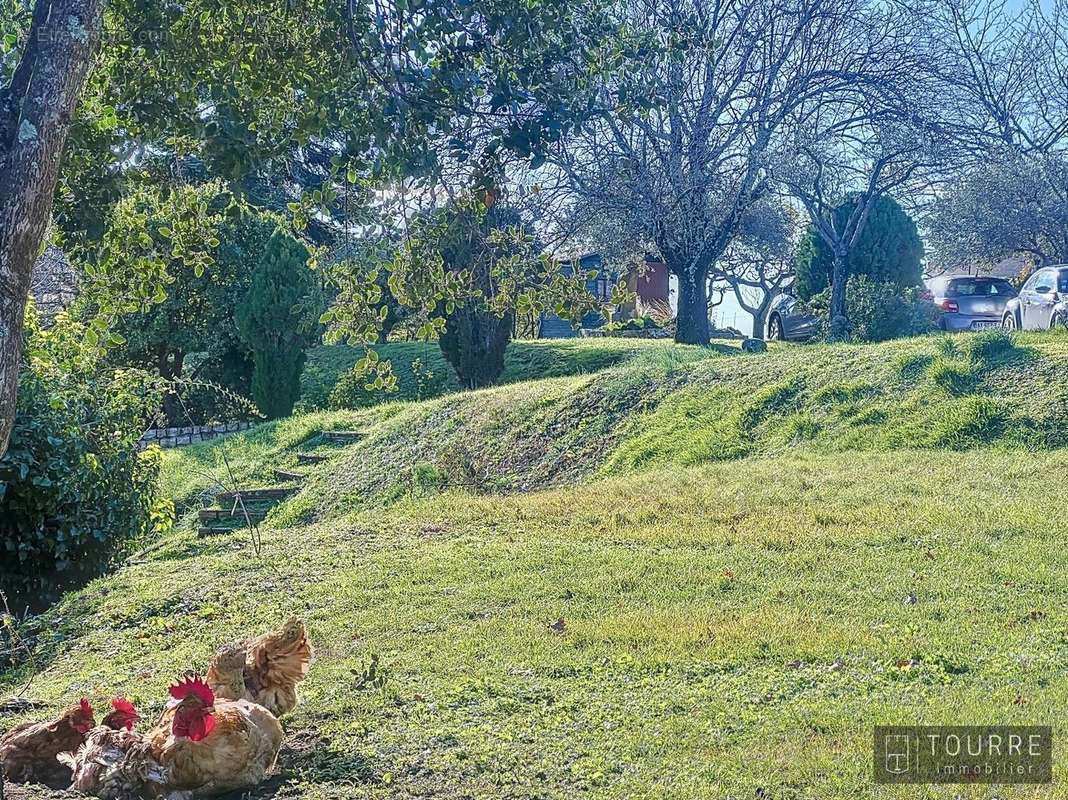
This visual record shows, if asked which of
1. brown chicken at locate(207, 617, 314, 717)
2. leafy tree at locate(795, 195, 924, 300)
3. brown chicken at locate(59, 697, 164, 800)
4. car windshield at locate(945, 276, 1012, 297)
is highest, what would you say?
leafy tree at locate(795, 195, 924, 300)

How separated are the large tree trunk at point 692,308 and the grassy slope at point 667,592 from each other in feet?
27.6

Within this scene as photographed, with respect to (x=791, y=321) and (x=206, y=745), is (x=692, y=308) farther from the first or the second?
(x=206, y=745)

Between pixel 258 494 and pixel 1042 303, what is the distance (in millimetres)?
13186

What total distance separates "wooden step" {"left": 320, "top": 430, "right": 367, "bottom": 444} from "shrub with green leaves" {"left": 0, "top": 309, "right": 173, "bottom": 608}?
5.63 metres

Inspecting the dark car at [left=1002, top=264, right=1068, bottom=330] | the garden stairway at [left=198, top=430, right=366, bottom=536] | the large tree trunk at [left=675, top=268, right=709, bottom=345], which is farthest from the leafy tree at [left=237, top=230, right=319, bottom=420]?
the dark car at [left=1002, top=264, right=1068, bottom=330]

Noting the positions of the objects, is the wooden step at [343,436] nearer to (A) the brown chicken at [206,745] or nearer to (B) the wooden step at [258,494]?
(B) the wooden step at [258,494]

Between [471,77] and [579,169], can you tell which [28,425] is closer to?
[471,77]

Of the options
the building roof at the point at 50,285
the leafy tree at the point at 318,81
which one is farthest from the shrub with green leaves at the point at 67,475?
the building roof at the point at 50,285

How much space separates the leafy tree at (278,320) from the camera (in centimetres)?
1992

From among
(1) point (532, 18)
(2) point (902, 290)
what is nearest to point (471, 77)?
(1) point (532, 18)

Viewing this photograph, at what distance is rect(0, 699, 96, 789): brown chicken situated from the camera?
461cm

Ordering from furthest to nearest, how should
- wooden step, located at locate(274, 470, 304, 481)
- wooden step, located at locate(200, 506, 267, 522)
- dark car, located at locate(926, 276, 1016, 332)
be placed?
dark car, located at locate(926, 276, 1016, 332), wooden step, located at locate(274, 470, 304, 481), wooden step, located at locate(200, 506, 267, 522)

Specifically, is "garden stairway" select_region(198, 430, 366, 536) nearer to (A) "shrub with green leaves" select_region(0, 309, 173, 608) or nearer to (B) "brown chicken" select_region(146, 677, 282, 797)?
(A) "shrub with green leaves" select_region(0, 309, 173, 608)

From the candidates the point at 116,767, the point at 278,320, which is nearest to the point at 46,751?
the point at 116,767
